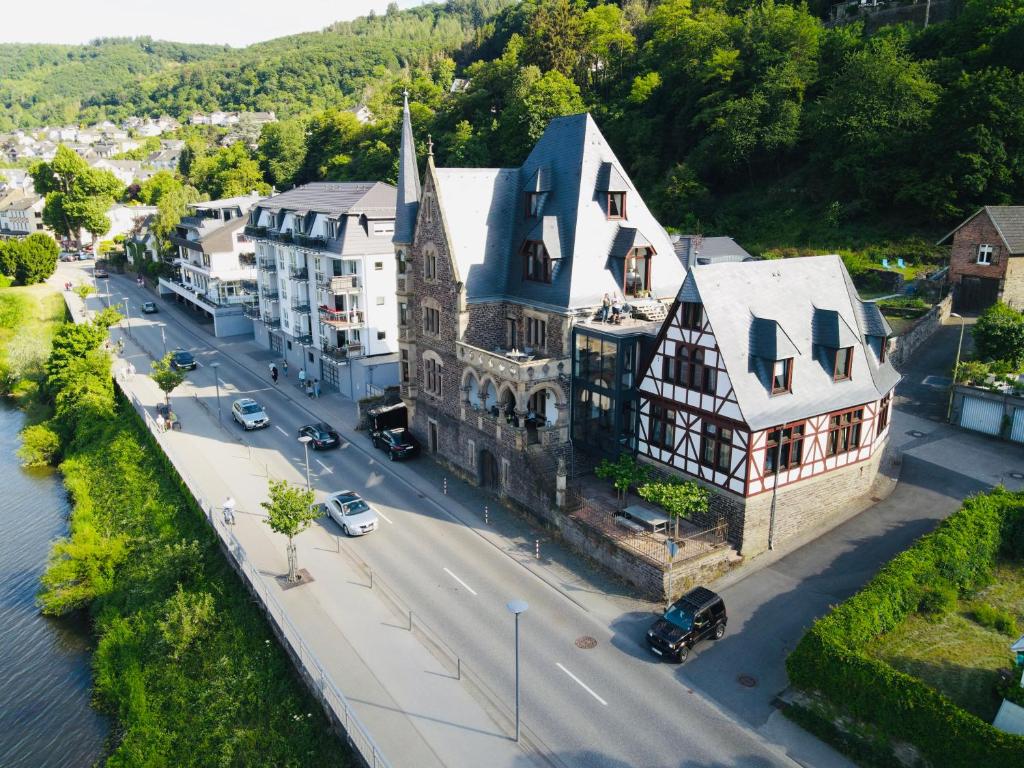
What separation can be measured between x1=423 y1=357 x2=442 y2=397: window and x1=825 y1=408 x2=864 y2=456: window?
19.3m

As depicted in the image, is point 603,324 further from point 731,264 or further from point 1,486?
point 1,486

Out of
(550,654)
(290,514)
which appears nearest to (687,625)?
(550,654)

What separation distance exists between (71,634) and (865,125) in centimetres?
6895

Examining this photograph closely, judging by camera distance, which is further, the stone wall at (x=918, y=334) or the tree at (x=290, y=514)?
the stone wall at (x=918, y=334)

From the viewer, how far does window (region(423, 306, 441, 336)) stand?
3906 cm

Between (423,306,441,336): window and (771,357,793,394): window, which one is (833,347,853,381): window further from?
(423,306,441,336): window

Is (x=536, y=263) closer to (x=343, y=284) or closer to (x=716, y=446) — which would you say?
(x=716, y=446)

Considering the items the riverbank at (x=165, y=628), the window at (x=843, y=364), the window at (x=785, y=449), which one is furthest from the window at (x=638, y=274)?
the riverbank at (x=165, y=628)

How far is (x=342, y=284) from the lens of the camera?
5291 centimetres

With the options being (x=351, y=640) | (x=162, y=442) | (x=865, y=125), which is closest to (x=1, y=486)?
(x=162, y=442)

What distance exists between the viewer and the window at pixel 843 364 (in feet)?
98.3

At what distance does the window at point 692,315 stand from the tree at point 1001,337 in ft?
74.4

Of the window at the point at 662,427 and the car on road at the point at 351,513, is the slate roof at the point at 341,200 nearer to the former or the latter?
the car on road at the point at 351,513

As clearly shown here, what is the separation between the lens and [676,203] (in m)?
78.9
